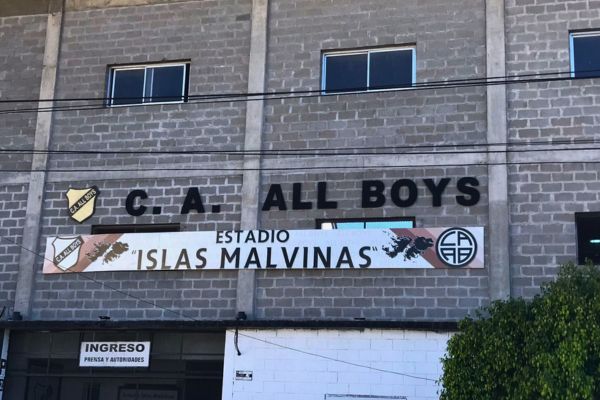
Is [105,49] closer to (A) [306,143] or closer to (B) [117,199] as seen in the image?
(B) [117,199]

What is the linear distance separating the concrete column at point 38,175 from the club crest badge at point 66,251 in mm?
414

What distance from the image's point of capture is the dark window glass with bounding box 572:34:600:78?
1664cm

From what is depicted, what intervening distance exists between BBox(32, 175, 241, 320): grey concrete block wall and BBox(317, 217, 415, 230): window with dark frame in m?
1.74

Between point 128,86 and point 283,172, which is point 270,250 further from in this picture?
point 128,86

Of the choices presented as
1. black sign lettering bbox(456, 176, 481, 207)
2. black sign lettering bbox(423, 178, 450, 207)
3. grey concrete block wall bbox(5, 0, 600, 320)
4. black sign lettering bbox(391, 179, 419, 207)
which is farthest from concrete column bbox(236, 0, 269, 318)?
black sign lettering bbox(456, 176, 481, 207)

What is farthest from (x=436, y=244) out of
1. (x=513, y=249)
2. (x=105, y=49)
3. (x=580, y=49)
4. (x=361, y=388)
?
(x=105, y=49)

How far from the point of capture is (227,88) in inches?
715

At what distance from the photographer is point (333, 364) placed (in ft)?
52.5

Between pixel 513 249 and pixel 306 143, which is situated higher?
pixel 306 143

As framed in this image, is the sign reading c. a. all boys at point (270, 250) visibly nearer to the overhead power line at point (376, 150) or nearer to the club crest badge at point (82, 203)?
the club crest badge at point (82, 203)

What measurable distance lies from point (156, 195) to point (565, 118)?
25.6 ft

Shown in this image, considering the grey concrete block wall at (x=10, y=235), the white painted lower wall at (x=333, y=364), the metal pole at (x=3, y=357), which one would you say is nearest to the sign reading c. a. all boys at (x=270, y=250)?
the grey concrete block wall at (x=10, y=235)

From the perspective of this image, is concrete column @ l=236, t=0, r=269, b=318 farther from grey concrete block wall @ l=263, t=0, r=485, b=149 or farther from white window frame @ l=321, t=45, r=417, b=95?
white window frame @ l=321, t=45, r=417, b=95

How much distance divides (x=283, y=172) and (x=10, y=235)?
5698 millimetres
